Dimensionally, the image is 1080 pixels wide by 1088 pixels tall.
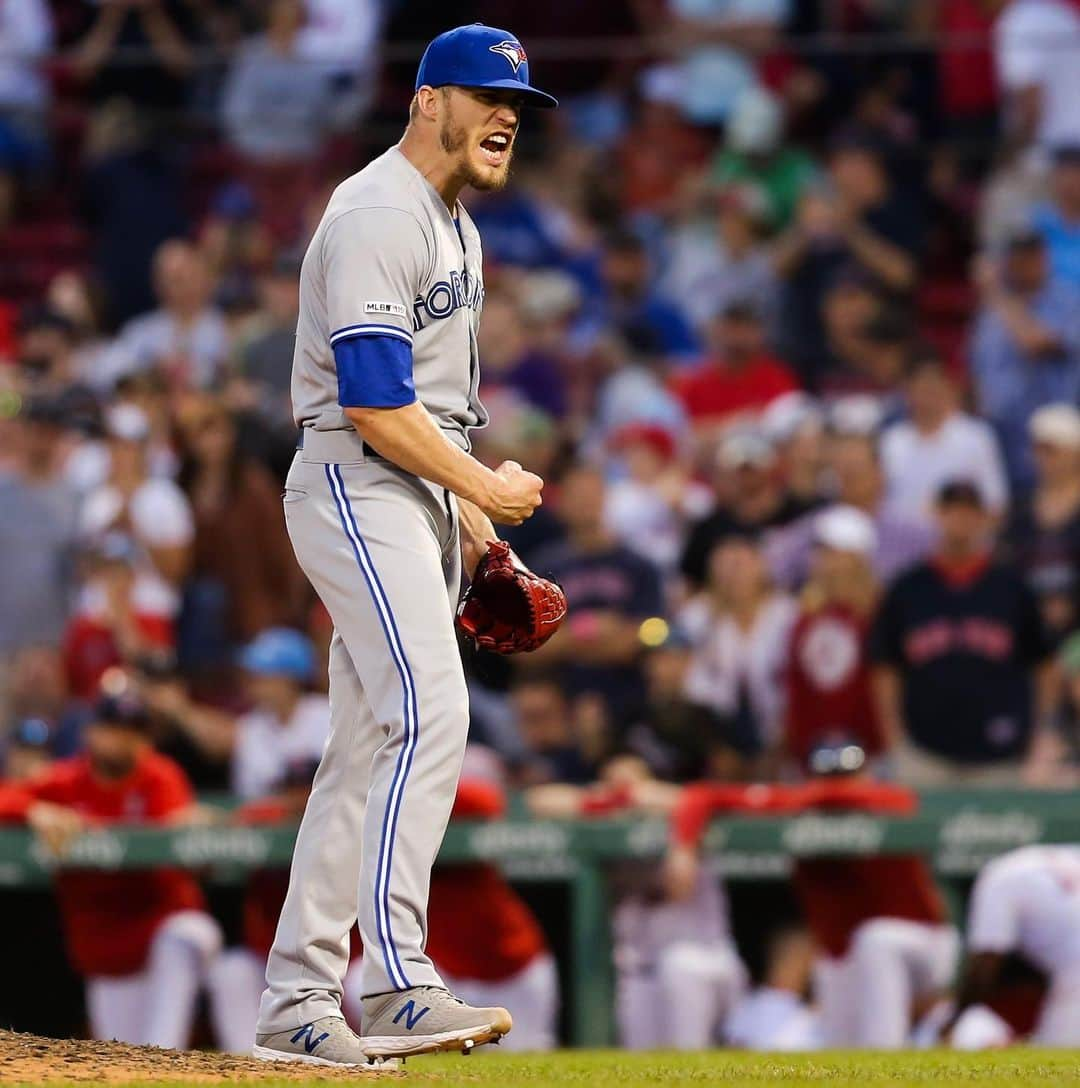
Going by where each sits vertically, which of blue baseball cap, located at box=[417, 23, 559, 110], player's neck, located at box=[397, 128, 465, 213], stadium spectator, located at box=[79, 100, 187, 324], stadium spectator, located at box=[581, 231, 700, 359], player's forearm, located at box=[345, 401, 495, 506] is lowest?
player's forearm, located at box=[345, 401, 495, 506]

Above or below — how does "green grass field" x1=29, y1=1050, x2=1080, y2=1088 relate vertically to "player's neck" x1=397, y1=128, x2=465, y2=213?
below

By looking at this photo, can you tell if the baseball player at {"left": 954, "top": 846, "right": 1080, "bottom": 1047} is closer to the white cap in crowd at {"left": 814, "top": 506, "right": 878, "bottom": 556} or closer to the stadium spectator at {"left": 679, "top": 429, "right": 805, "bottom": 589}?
the white cap in crowd at {"left": 814, "top": 506, "right": 878, "bottom": 556}

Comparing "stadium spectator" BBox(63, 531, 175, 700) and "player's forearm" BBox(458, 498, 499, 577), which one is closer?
"player's forearm" BBox(458, 498, 499, 577)

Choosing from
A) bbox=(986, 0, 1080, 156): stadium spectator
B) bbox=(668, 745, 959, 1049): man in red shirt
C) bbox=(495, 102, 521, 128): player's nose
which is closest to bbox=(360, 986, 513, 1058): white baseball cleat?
bbox=(495, 102, 521, 128): player's nose

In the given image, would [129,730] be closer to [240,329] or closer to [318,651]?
[318,651]

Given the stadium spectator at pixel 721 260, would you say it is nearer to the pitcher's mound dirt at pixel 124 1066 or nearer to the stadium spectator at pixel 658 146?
the stadium spectator at pixel 658 146

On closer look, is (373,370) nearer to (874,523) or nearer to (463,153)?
(463,153)

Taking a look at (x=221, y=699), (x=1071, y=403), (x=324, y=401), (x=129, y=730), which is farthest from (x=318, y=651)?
(x=324, y=401)

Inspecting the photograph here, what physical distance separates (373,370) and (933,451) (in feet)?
→ 19.9

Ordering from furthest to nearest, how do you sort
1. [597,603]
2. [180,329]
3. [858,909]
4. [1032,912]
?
[180,329]
[597,603]
[858,909]
[1032,912]

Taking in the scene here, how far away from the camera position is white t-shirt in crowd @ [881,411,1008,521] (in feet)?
32.6

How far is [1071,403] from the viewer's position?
10.2m

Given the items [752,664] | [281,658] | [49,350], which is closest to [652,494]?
[752,664]

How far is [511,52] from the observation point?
4477 mm
